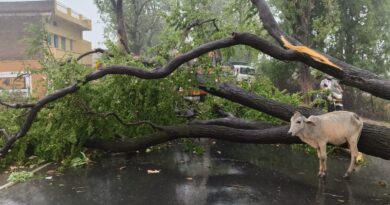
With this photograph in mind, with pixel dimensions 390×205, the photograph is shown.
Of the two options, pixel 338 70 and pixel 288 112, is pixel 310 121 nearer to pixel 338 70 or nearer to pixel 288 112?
pixel 338 70

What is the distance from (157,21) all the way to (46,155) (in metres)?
32.8

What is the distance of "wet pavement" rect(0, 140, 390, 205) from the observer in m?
6.22

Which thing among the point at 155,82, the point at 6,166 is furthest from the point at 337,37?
the point at 6,166

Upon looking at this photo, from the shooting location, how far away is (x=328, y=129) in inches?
269

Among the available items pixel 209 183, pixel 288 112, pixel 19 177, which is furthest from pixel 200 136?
pixel 19 177

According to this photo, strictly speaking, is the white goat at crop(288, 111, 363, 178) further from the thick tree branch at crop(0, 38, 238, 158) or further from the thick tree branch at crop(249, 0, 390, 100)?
the thick tree branch at crop(0, 38, 238, 158)

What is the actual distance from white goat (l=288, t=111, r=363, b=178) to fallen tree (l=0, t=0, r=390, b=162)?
9.7 inches

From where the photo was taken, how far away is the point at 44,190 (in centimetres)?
682

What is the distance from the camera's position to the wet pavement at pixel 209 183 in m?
6.22

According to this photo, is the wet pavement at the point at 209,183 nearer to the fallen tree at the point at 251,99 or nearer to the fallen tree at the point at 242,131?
Answer: the fallen tree at the point at 242,131

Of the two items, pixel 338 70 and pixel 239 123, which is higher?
pixel 338 70

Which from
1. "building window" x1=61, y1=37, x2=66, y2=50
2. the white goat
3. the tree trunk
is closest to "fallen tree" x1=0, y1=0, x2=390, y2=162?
the white goat

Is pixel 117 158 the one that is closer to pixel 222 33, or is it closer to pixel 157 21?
pixel 222 33

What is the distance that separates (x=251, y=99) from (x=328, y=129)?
2.12 meters
